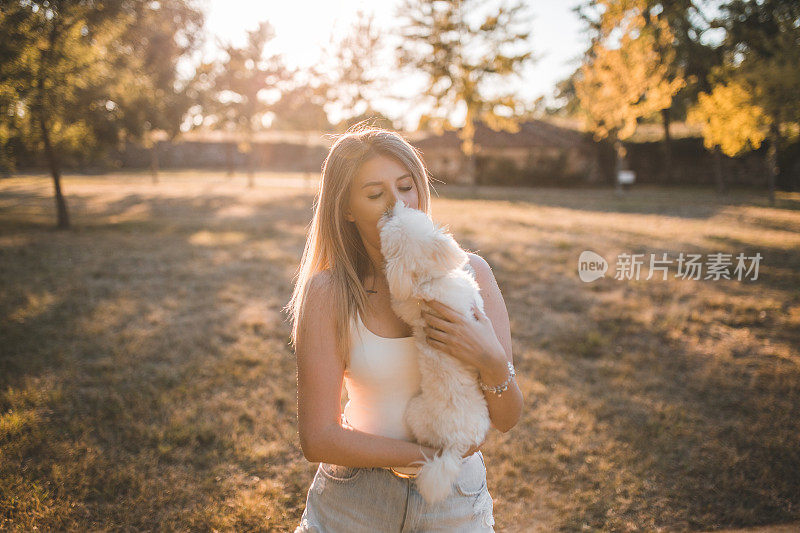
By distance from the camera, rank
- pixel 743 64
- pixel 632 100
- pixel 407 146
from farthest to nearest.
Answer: pixel 632 100
pixel 743 64
pixel 407 146

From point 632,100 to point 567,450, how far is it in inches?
676

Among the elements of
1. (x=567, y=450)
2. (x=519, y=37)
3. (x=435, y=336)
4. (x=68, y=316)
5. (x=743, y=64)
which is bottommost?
(x=567, y=450)

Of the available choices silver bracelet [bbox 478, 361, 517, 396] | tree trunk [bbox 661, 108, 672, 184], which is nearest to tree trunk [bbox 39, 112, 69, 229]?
silver bracelet [bbox 478, 361, 517, 396]

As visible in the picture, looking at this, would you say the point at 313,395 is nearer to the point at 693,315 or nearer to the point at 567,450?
the point at 567,450

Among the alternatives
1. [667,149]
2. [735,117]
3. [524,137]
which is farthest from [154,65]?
[667,149]

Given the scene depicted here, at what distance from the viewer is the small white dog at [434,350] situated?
55.8 inches

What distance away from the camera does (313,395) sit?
157 cm

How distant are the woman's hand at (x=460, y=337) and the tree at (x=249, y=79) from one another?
1021 inches

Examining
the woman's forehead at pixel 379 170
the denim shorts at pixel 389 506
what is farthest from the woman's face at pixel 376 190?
the denim shorts at pixel 389 506

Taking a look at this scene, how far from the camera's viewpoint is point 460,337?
4.79 ft

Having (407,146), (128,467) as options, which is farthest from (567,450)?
(128,467)

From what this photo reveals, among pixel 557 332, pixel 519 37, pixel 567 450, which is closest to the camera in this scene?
pixel 567 450

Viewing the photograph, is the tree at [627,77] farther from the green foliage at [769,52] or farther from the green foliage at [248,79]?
the green foliage at [248,79]

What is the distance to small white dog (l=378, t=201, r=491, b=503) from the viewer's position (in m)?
1.42
